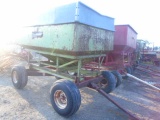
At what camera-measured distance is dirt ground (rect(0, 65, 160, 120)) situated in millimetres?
3875

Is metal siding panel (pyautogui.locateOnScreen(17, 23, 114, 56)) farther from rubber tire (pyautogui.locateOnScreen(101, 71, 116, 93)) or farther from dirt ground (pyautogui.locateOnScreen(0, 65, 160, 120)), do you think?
dirt ground (pyautogui.locateOnScreen(0, 65, 160, 120))

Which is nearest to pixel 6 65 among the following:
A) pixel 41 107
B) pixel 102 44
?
pixel 41 107

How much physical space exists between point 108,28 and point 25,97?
3305 millimetres

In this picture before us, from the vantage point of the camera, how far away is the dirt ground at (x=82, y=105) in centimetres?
388

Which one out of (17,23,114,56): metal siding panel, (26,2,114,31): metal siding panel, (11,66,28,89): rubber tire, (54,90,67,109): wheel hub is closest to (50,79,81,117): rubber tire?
(54,90,67,109): wheel hub

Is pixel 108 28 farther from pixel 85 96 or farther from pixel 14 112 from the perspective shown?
pixel 14 112

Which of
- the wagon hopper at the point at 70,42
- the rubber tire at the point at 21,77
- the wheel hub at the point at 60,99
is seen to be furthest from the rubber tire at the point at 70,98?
the rubber tire at the point at 21,77

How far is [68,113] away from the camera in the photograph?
3699 millimetres

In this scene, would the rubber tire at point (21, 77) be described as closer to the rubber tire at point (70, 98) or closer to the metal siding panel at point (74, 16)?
the metal siding panel at point (74, 16)

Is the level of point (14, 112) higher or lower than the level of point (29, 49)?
lower

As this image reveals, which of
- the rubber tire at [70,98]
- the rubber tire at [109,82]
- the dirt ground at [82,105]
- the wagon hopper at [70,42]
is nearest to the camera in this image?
the rubber tire at [70,98]

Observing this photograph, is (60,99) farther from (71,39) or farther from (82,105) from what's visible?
(71,39)

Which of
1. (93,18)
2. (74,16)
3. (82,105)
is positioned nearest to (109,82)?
(82,105)

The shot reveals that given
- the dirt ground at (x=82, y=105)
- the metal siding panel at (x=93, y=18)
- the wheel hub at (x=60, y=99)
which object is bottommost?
the dirt ground at (x=82, y=105)
